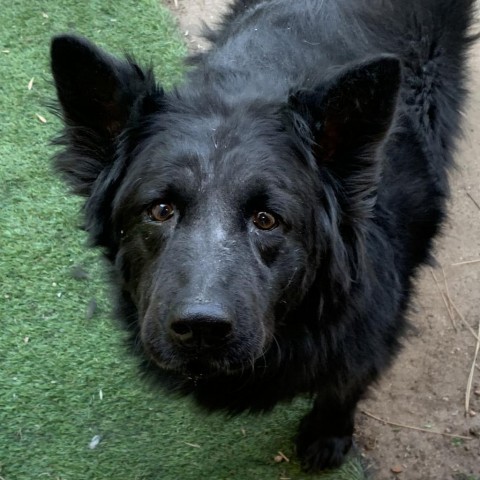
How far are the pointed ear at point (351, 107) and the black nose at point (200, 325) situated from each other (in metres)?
0.78

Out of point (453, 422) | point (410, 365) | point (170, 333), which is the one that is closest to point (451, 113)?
point (410, 365)

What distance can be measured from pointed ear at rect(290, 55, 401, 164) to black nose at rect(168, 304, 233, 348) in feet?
2.56

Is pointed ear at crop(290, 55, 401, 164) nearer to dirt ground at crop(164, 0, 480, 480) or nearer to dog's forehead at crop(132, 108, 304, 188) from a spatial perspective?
dog's forehead at crop(132, 108, 304, 188)

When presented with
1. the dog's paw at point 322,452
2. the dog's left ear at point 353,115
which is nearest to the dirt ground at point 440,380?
the dog's paw at point 322,452

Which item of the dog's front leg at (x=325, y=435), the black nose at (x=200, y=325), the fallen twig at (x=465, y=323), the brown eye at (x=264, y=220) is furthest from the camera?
the fallen twig at (x=465, y=323)

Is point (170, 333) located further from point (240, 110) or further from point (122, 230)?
point (240, 110)

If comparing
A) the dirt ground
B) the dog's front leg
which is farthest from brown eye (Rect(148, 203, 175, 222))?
the dirt ground

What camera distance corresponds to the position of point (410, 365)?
399cm

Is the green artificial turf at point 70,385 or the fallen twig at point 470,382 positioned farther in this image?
the fallen twig at point 470,382

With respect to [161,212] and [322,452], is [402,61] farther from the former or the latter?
[322,452]

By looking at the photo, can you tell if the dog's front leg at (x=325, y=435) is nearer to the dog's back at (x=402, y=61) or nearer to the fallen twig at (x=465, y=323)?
the dog's back at (x=402, y=61)

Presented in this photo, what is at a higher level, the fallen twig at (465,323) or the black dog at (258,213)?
the black dog at (258,213)

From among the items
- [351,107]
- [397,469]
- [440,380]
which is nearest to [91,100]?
[351,107]

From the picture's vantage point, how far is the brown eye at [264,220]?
2609 mm
